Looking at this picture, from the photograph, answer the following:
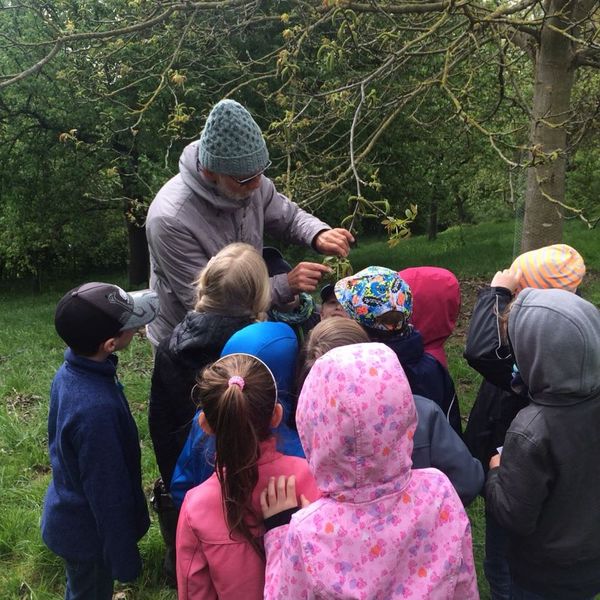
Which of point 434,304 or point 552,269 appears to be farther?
point 434,304

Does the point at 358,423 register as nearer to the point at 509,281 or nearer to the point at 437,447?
the point at 437,447

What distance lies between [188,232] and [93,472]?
0.93m

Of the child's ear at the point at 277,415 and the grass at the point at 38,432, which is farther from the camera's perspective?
the grass at the point at 38,432

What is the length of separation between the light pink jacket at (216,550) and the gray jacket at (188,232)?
75 centimetres

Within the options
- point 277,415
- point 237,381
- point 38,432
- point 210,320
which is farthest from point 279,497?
point 38,432

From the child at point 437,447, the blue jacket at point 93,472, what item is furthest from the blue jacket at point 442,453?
the blue jacket at point 93,472

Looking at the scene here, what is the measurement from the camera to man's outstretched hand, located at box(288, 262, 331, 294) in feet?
7.09

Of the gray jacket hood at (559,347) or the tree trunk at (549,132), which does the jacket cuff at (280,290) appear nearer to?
the gray jacket hood at (559,347)

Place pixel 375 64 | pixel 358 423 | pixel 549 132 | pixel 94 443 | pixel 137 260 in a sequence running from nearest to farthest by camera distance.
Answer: pixel 358 423
pixel 94 443
pixel 549 132
pixel 375 64
pixel 137 260

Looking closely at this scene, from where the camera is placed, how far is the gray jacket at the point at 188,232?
2303 mm

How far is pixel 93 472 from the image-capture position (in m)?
1.98

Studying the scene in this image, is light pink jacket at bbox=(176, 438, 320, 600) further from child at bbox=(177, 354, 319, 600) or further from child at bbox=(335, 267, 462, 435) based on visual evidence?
child at bbox=(335, 267, 462, 435)

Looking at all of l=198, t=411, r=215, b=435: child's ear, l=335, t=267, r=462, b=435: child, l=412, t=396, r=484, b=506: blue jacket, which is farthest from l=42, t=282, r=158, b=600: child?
l=412, t=396, r=484, b=506: blue jacket

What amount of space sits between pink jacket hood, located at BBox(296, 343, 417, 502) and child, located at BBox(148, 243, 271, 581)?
65 centimetres
